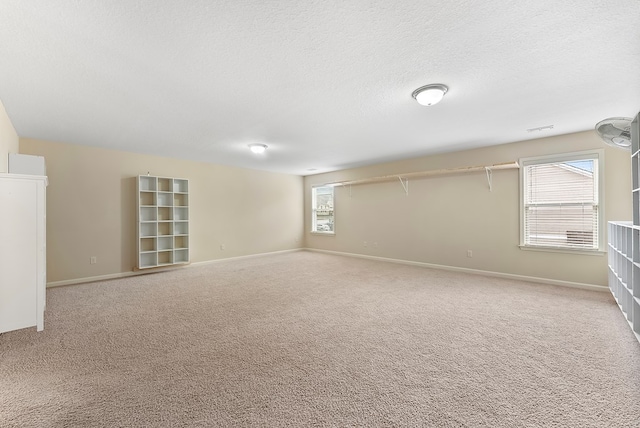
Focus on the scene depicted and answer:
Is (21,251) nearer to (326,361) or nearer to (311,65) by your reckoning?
(326,361)

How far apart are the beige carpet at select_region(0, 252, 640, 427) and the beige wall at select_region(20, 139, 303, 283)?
1129mm

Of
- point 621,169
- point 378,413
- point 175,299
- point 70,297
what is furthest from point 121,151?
point 621,169

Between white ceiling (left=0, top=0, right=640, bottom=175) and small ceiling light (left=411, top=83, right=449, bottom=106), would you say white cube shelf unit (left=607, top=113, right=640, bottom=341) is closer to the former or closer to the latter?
white ceiling (left=0, top=0, right=640, bottom=175)

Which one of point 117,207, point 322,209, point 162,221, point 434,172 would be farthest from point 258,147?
point 322,209

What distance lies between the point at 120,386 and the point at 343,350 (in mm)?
1605

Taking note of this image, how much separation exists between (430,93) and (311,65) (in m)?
1.24

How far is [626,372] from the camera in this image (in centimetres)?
192

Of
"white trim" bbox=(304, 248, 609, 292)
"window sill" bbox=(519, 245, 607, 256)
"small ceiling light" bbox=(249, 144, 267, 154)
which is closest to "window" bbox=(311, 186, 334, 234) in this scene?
"white trim" bbox=(304, 248, 609, 292)

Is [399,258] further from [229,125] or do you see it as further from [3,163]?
[3,163]

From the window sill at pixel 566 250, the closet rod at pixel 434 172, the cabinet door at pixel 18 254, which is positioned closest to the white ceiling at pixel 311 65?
the closet rod at pixel 434 172

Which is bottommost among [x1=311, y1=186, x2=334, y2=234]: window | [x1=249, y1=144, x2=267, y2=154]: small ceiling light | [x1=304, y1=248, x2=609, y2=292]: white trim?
[x1=304, y1=248, x2=609, y2=292]: white trim

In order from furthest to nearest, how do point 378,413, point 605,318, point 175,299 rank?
point 175,299 < point 605,318 < point 378,413

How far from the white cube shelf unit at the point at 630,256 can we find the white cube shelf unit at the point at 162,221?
6.55 metres

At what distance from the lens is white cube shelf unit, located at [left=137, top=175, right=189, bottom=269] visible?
17.2ft
